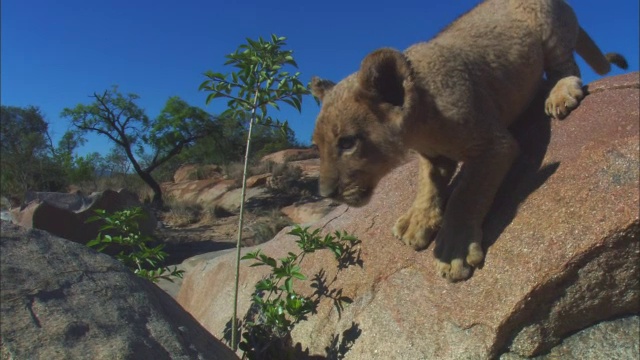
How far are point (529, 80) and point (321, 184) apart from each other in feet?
6.67

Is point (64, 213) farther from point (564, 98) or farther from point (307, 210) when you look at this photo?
point (564, 98)

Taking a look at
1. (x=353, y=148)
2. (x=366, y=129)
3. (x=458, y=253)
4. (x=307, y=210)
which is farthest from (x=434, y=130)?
(x=307, y=210)

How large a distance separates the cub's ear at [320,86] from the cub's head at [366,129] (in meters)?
0.51

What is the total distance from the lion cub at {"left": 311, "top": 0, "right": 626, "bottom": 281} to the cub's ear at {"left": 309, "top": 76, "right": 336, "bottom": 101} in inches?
8.5

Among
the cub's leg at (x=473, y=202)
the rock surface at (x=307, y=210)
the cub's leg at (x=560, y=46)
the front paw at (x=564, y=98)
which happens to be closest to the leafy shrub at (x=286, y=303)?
the cub's leg at (x=473, y=202)

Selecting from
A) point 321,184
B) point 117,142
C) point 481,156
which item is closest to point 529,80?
point 481,156

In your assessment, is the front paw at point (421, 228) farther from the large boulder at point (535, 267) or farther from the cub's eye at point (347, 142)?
the cub's eye at point (347, 142)


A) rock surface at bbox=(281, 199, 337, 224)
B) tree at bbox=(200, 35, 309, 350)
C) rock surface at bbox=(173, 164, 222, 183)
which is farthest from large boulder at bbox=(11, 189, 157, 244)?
rock surface at bbox=(173, 164, 222, 183)

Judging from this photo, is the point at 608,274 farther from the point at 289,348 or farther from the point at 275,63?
the point at 275,63

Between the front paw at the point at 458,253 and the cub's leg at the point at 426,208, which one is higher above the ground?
the cub's leg at the point at 426,208

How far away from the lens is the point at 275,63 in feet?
16.5

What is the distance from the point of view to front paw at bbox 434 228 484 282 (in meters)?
3.90

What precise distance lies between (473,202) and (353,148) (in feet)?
2.97

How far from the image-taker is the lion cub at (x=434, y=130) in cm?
396
